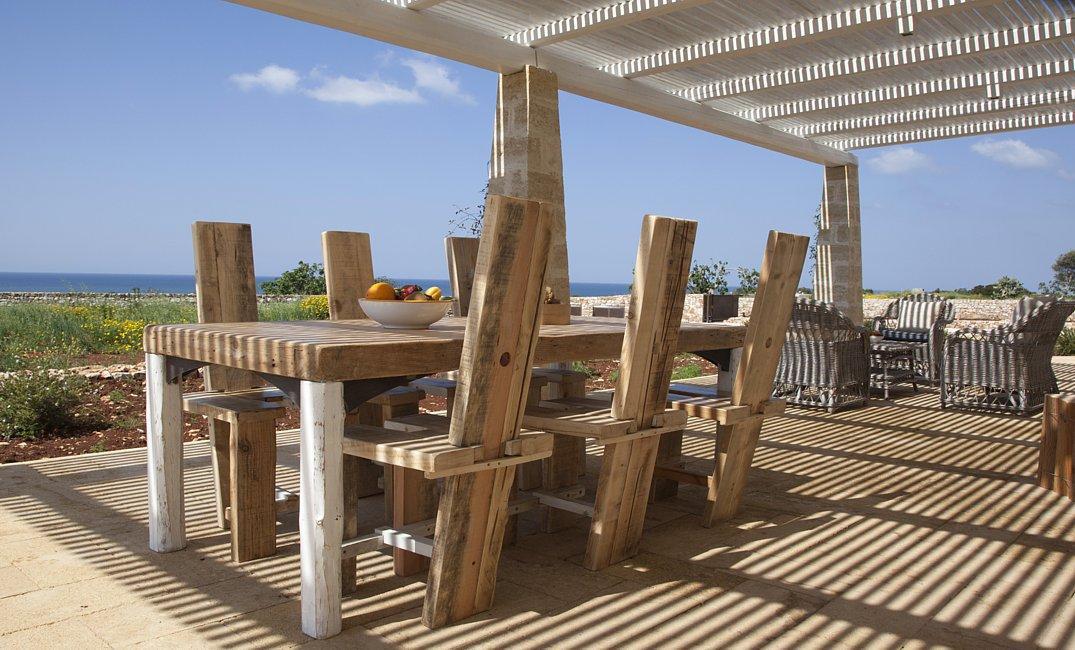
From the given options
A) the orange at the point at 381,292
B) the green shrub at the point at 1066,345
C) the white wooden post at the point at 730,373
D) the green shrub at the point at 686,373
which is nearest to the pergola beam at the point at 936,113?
the green shrub at the point at 686,373

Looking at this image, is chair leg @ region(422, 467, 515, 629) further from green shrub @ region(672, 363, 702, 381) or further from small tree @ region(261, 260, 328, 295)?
small tree @ region(261, 260, 328, 295)

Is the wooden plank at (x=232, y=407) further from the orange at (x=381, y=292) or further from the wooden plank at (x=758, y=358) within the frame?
the wooden plank at (x=758, y=358)

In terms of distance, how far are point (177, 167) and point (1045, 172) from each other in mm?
91717

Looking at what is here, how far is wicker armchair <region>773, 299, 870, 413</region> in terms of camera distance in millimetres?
6098

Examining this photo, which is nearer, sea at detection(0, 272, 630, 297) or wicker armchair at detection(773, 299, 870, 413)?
wicker armchair at detection(773, 299, 870, 413)

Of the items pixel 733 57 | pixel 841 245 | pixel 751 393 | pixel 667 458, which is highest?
pixel 733 57

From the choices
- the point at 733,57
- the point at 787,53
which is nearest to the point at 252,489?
the point at 733,57

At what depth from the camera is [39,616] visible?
7.27 feet

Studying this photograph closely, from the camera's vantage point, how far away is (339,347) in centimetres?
204

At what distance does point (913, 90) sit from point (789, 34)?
2597mm

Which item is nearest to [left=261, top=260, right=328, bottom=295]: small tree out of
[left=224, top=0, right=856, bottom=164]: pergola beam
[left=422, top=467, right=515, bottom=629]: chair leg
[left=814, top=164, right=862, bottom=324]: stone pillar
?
[left=814, top=164, right=862, bottom=324]: stone pillar

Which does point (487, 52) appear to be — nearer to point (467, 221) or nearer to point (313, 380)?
point (467, 221)

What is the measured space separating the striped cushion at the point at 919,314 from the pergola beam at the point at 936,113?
82.1 inches

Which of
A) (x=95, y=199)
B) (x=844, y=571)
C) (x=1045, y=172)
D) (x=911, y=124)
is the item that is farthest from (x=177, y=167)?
(x=1045, y=172)
